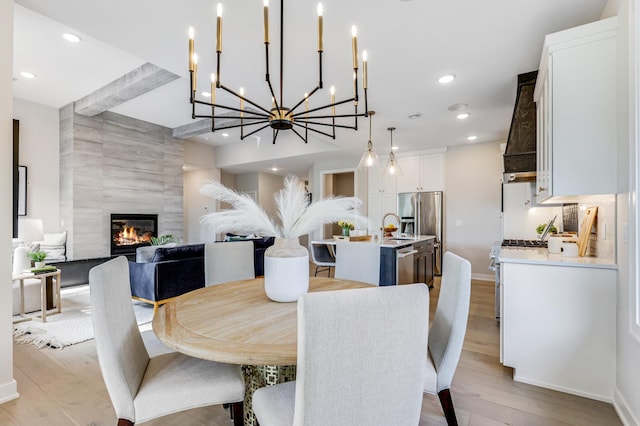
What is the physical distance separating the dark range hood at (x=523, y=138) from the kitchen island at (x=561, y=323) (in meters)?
0.94

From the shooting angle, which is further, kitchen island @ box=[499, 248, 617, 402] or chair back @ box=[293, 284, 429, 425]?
kitchen island @ box=[499, 248, 617, 402]

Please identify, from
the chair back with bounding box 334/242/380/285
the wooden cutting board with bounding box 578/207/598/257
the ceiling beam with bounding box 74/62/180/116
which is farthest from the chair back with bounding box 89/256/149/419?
the ceiling beam with bounding box 74/62/180/116

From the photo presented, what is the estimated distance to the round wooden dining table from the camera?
3.39ft

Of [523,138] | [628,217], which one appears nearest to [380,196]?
[523,138]

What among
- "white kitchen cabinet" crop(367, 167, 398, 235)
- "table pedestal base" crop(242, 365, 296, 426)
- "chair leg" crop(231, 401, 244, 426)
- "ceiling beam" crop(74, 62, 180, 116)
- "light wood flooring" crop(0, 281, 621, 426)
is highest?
"ceiling beam" crop(74, 62, 180, 116)

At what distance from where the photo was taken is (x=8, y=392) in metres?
1.93

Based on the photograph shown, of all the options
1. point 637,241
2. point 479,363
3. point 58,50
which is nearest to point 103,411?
point 479,363

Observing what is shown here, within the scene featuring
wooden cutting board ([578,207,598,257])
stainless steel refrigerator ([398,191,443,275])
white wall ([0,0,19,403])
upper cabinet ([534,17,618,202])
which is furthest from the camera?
stainless steel refrigerator ([398,191,443,275])

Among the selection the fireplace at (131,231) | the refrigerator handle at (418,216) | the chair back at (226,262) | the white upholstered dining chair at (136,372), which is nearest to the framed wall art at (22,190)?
the fireplace at (131,231)

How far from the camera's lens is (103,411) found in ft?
5.84

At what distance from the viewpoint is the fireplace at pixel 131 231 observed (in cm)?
610

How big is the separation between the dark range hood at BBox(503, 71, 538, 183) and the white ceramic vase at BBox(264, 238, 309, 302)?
2249 mm

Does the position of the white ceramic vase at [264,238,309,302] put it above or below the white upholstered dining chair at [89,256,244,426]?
above

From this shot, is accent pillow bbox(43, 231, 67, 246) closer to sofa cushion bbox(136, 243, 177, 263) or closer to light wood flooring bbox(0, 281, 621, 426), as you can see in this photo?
sofa cushion bbox(136, 243, 177, 263)
